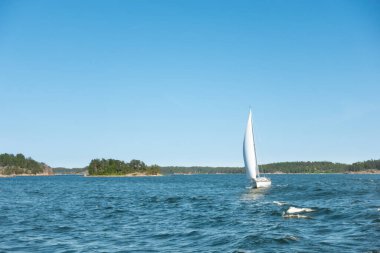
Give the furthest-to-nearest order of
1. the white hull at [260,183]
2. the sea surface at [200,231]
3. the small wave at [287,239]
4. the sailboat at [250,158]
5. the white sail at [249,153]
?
the white sail at [249,153], the sailboat at [250,158], the white hull at [260,183], the small wave at [287,239], the sea surface at [200,231]

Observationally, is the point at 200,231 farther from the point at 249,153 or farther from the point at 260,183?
the point at 249,153

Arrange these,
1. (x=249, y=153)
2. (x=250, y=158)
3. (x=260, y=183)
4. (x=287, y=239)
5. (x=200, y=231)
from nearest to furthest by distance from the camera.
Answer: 1. (x=287, y=239)
2. (x=200, y=231)
3. (x=260, y=183)
4. (x=250, y=158)
5. (x=249, y=153)

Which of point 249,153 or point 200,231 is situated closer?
point 200,231

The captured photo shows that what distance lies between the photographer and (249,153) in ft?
310

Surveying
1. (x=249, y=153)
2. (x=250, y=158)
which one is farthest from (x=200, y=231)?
(x=249, y=153)

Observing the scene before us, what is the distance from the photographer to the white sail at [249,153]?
93500mm

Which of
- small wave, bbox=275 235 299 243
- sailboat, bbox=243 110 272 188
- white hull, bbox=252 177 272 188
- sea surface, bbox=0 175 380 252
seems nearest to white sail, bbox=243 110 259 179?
sailboat, bbox=243 110 272 188

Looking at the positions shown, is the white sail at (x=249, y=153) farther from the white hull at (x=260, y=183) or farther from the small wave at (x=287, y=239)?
the small wave at (x=287, y=239)

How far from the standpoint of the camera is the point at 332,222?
35000mm

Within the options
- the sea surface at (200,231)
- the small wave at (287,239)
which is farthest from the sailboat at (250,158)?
the small wave at (287,239)

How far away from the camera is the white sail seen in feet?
307

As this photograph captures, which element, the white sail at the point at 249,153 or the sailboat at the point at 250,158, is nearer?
the sailboat at the point at 250,158

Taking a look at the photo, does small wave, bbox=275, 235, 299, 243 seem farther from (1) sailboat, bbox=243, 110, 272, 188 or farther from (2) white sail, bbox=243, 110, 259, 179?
(2) white sail, bbox=243, 110, 259, 179

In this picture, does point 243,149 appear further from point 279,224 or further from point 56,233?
point 56,233
